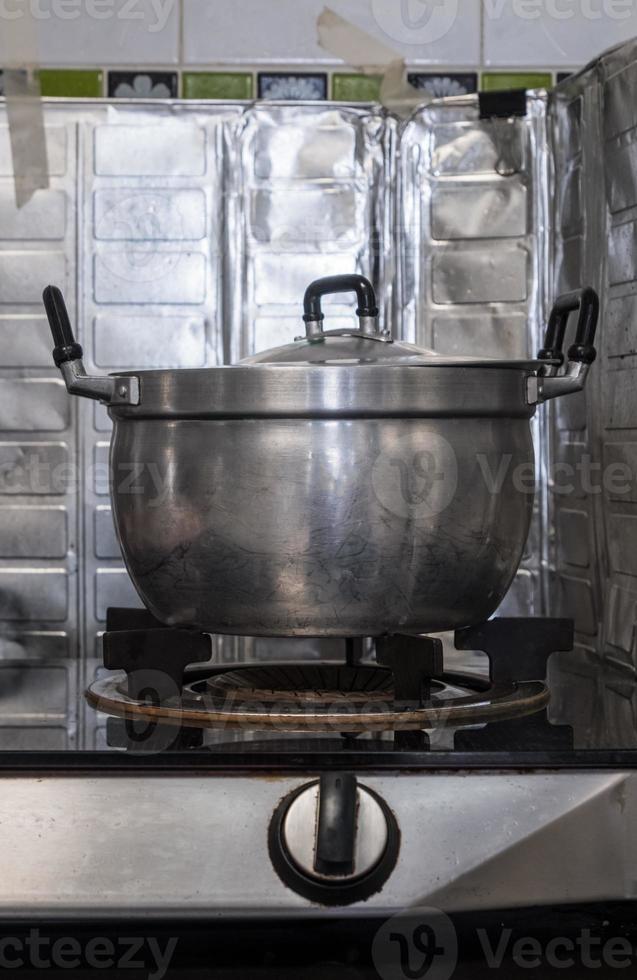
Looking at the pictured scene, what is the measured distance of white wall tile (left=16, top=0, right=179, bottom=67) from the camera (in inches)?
49.3

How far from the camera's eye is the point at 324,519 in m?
0.75

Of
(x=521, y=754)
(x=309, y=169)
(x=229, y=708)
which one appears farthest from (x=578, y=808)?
(x=309, y=169)

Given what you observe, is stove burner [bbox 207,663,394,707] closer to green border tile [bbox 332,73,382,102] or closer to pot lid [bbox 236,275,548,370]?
pot lid [bbox 236,275,548,370]

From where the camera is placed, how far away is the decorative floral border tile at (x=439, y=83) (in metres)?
1.26

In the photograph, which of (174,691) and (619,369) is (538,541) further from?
(174,691)

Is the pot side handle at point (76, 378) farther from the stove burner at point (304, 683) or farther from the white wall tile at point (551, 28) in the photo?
the white wall tile at point (551, 28)

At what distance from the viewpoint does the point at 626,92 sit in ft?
3.49

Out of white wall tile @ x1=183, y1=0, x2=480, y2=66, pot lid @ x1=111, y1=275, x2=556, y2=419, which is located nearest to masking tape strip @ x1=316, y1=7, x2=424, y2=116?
white wall tile @ x1=183, y1=0, x2=480, y2=66

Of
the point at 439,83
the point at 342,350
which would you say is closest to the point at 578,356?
the point at 342,350

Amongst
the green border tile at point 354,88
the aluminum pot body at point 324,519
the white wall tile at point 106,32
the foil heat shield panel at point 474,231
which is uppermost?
Answer: the white wall tile at point 106,32

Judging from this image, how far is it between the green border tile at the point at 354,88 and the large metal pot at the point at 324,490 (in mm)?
569

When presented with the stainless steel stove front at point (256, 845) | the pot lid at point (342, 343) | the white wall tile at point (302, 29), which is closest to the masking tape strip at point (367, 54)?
the white wall tile at point (302, 29)

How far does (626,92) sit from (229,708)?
677 millimetres

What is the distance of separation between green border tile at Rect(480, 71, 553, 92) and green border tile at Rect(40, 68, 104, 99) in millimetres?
412
